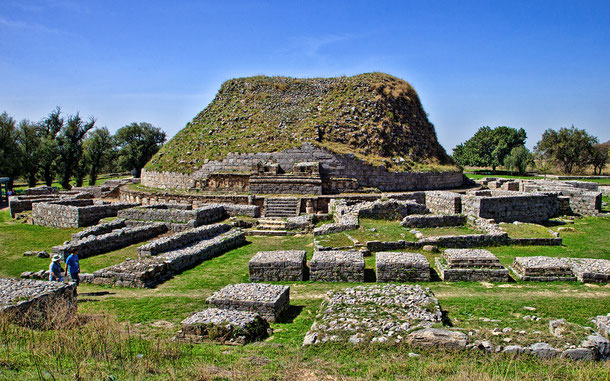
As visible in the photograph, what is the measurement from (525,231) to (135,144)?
61.0 metres

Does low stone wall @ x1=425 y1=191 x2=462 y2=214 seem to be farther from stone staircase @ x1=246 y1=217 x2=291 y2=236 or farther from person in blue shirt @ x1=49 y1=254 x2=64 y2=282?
person in blue shirt @ x1=49 y1=254 x2=64 y2=282

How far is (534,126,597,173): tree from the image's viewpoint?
58062 mm

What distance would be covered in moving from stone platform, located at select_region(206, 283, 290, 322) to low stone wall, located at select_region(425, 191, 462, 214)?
13306 mm

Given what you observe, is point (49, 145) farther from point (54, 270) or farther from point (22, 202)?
point (54, 270)

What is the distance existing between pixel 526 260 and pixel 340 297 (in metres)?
6.10

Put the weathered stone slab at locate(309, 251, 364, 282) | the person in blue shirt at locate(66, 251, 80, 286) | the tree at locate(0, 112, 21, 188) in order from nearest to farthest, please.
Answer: the weathered stone slab at locate(309, 251, 364, 282), the person in blue shirt at locate(66, 251, 80, 286), the tree at locate(0, 112, 21, 188)

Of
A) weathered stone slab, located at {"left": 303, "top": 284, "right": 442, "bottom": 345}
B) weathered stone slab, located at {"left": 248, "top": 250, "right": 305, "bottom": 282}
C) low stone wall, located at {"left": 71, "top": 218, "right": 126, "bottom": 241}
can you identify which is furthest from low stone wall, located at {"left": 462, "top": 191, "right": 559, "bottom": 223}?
low stone wall, located at {"left": 71, "top": 218, "right": 126, "bottom": 241}

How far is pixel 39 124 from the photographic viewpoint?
148 feet

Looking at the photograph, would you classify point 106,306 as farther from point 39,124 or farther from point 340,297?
point 39,124

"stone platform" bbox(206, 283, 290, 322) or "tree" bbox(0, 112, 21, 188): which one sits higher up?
"tree" bbox(0, 112, 21, 188)

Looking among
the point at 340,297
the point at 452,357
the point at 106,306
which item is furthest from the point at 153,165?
the point at 452,357

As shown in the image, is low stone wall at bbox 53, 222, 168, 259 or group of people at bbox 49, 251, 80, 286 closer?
group of people at bbox 49, 251, 80, 286

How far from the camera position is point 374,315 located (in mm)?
6852

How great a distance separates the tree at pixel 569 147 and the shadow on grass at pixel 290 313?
6510 cm
